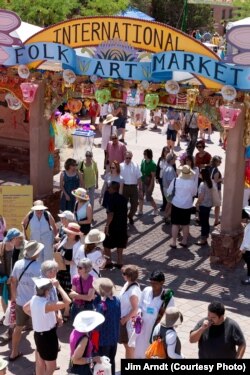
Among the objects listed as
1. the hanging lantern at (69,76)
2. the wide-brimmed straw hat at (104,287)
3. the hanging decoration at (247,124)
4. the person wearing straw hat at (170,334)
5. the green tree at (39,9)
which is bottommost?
the person wearing straw hat at (170,334)

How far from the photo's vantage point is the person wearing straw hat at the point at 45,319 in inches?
285

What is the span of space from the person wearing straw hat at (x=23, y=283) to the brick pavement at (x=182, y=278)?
1.00 ft

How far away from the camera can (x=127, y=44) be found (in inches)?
444

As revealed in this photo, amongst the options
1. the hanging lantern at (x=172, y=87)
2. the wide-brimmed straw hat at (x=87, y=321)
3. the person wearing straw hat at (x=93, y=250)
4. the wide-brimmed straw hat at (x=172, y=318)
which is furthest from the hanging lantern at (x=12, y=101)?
the wide-brimmed straw hat at (x=172, y=318)

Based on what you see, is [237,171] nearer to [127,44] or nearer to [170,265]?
[170,265]

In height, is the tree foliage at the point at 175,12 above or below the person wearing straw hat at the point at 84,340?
above

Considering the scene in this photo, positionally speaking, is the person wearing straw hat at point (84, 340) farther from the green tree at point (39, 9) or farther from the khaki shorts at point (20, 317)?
the green tree at point (39, 9)

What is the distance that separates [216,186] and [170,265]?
1.79m

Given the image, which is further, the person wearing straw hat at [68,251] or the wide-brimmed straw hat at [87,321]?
the person wearing straw hat at [68,251]

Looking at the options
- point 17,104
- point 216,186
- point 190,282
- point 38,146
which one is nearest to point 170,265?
point 190,282

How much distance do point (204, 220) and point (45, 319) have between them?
559cm

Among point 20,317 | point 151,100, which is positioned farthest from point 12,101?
point 20,317

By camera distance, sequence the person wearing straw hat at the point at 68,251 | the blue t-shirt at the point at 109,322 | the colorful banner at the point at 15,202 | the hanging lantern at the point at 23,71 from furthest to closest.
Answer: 1. the hanging lantern at the point at 23,71
2. the colorful banner at the point at 15,202
3. the person wearing straw hat at the point at 68,251
4. the blue t-shirt at the point at 109,322

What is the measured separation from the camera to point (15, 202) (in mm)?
11617
